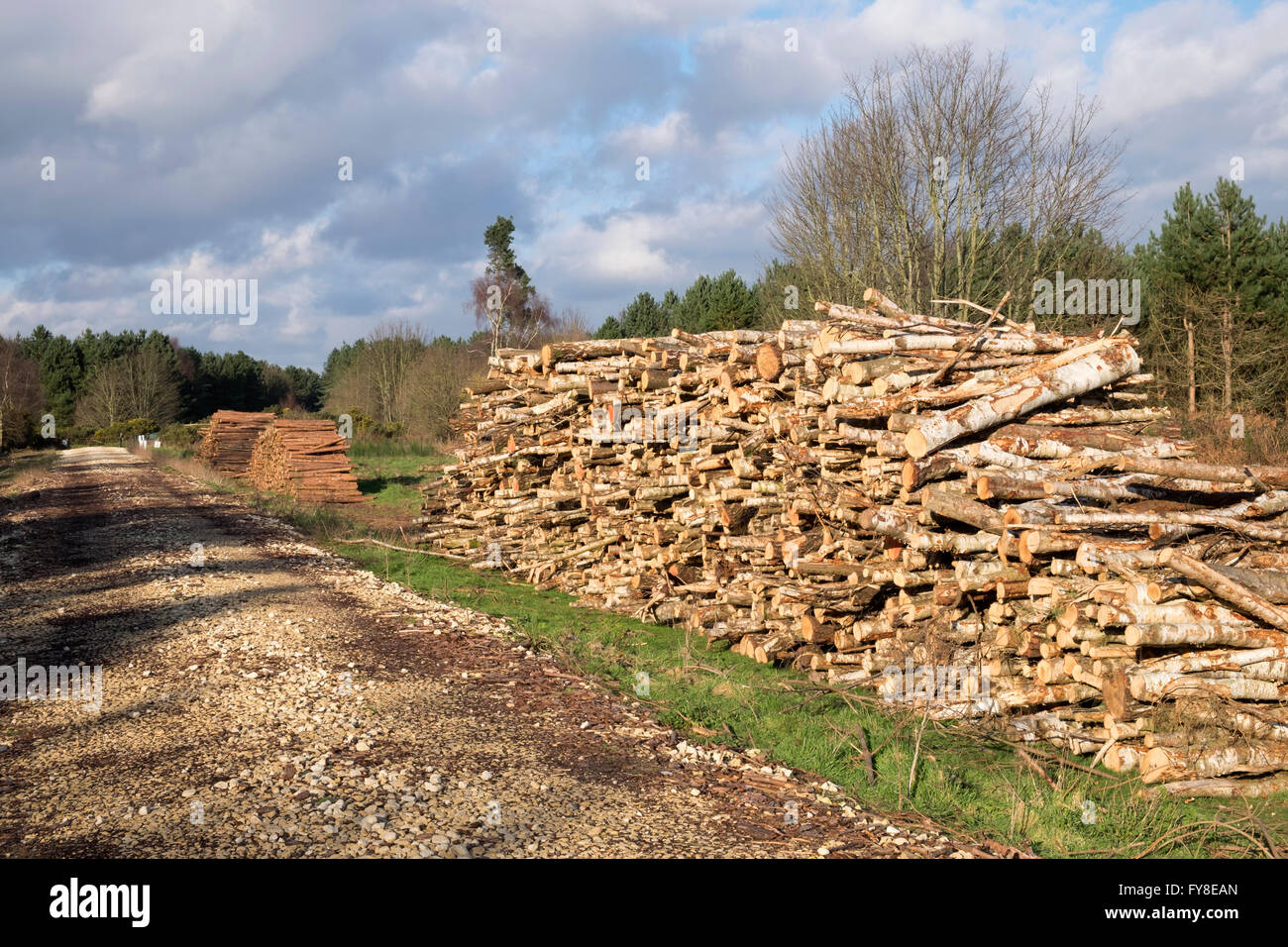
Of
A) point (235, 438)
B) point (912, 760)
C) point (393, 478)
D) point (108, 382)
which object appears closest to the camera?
point (912, 760)

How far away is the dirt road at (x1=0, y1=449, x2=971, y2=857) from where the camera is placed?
4.27 m

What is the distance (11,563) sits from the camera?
11.9 m

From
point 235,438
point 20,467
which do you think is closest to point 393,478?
point 235,438

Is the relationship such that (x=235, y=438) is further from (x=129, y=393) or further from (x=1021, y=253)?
(x=129, y=393)

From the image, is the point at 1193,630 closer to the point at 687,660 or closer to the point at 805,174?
the point at 687,660

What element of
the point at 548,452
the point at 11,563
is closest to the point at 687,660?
the point at 548,452

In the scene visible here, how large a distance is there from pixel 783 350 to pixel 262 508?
47.5 feet

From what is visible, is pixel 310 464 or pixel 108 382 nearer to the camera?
pixel 310 464

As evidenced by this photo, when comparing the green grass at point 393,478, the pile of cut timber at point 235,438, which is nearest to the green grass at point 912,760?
the green grass at point 393,478

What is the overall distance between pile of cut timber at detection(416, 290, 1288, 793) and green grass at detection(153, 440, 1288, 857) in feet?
0.90

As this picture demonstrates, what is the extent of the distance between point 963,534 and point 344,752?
4789mm

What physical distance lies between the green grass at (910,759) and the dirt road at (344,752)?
16.3 inches

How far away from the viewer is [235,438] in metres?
27.9
